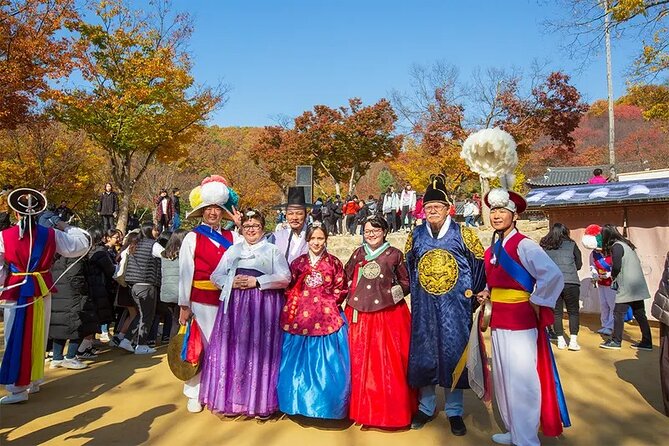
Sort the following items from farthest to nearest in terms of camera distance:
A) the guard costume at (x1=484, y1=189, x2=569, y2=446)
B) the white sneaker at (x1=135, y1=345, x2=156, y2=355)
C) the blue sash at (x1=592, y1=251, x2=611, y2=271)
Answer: the blue sash at (x1=592, y1=251, x2=611, y2=271) → the white sneaker at (x1=135, y1=345, x2=156, y2=355) → the guard costume at (x1=484, y1=189, x2=569, y2=446)

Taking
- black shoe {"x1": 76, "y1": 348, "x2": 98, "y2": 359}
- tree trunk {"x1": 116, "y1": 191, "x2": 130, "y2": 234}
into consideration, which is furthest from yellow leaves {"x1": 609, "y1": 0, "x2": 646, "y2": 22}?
tree trunk {"x1": 116, "y1": 191, "x2": 130, "y2": 234}

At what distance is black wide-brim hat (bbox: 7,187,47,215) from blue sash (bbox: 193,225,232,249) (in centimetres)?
141

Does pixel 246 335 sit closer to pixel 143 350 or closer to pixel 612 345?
pixel 143 350

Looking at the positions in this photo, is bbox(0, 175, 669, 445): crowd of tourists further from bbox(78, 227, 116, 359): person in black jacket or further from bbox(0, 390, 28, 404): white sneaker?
bbox(78, 227, 116, 359): person in black jacket

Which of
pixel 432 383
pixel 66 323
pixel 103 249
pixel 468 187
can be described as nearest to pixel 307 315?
pixel 432 383

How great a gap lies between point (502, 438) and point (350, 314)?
148 cm

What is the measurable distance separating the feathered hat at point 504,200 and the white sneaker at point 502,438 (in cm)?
168

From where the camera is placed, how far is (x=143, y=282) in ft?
20.6

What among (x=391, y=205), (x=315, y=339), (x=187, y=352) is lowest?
(x=187, y=352)

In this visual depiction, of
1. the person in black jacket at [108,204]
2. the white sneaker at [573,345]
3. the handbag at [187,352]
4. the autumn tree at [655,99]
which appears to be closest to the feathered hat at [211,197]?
the handbag at [187,352]

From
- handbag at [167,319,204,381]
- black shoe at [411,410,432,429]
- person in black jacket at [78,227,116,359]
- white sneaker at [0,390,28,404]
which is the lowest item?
black shoe at [411,410,432,429]

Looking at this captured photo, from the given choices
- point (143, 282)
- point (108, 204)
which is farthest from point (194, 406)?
point (108, 204)

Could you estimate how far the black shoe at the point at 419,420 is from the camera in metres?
3.91

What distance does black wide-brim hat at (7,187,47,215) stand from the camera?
429cm
